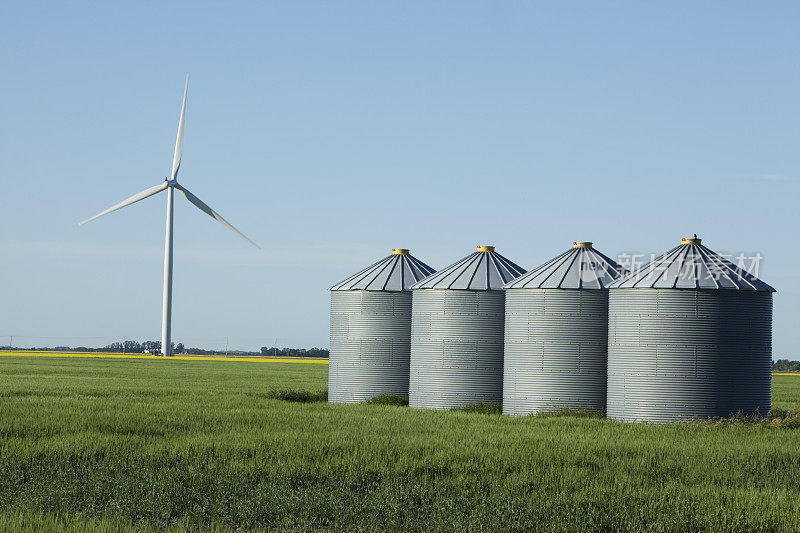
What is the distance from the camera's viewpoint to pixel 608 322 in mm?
34500

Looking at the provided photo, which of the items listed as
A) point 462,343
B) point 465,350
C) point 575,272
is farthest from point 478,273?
point 575,272

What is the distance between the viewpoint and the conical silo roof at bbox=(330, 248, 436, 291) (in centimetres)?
4175

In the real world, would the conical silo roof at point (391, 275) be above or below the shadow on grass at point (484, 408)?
above

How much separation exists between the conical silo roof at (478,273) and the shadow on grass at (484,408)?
14.5 ft

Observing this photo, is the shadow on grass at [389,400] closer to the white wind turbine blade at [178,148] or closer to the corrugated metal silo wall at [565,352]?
the corrugated metal silo wall at [565,352]

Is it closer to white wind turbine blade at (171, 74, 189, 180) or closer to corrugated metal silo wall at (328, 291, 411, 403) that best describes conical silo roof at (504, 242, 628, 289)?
corrugated metal silo wall at (328, 291, 411, 403)

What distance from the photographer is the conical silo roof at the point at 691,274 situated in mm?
32562

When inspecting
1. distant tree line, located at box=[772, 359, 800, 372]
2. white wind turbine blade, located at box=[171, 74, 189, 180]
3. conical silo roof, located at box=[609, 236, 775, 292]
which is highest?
white wind turbine blade, located at box=[171, 74, 189, 180]

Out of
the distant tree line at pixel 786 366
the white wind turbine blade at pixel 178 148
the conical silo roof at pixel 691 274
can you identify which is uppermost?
the white wind turbine blade at pixel 178 148

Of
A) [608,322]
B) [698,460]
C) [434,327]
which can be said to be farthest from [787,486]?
[434,327]

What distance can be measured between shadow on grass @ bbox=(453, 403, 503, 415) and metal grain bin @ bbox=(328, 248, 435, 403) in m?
4.54

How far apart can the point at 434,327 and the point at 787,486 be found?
1946cm

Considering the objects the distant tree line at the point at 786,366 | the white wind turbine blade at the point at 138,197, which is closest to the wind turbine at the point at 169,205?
the white wind turbine blade at the point at 138,197

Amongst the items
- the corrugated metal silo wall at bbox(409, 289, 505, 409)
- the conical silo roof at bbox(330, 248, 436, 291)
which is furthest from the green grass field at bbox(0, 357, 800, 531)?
the conical silo roof at bbox(330, 248, 436, 291)
